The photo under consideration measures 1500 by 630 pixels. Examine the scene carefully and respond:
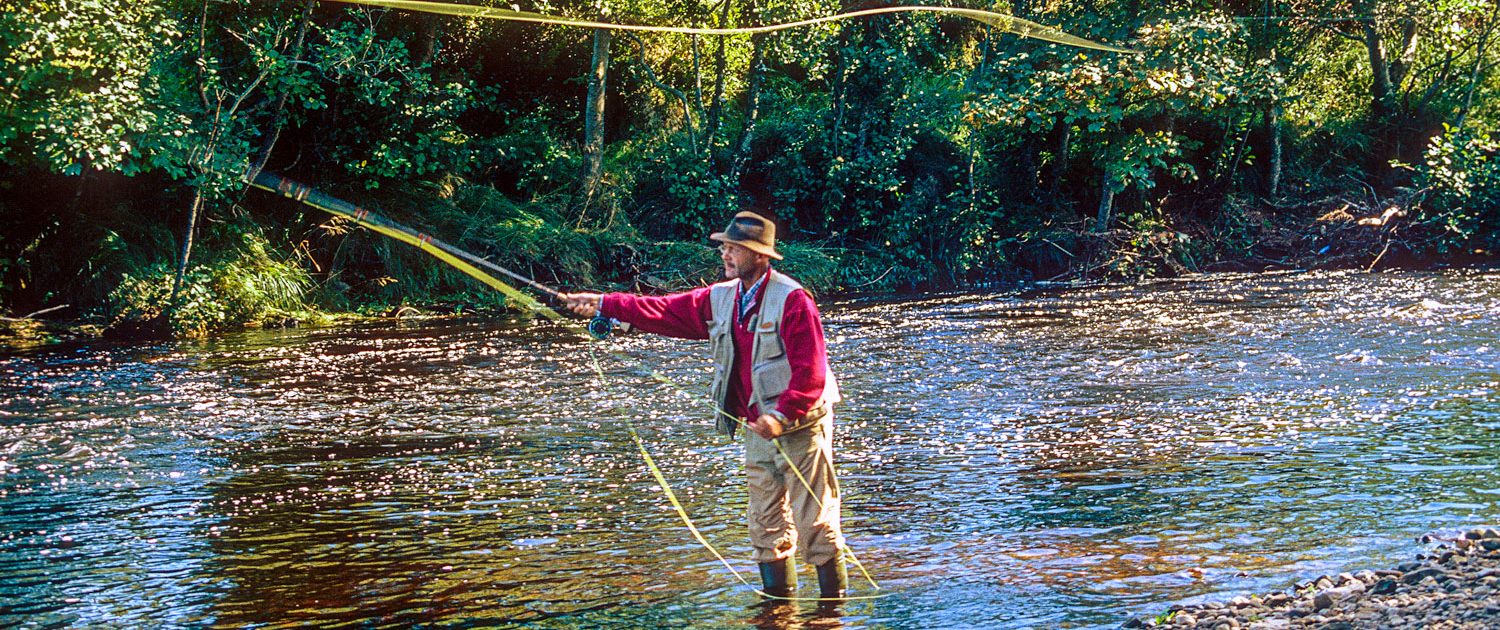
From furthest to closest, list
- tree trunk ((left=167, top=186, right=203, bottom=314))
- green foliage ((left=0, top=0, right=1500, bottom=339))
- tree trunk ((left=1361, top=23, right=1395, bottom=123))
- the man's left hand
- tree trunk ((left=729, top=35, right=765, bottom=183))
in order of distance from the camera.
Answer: tree trunk ((left=1361, top=23, right=1395, bottom=123))
tree trunk ((left=729, top=35, right=765, bottom=183))
green foliage ((left=0, top=0, right=1500, bottom=339))
tree trunk ((left=167, top=186, right=203, bottom=314))
the man's left hand

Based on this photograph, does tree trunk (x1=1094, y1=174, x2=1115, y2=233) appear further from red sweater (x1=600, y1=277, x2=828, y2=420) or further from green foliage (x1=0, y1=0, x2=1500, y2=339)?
red sweater (x1=600, y1=277, x2=828, y2=420)

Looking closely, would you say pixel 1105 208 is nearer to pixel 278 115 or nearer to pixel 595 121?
pixel 595 121

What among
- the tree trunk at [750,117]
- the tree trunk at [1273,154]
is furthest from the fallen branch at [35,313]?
the tree trunk at [1273,154]

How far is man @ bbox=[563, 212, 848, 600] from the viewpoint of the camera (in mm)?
5680

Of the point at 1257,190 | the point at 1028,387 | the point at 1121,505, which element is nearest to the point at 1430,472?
the point at 1121,505

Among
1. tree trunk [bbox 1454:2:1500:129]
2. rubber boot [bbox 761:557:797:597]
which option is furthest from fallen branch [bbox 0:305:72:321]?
tree trunk [bbox 1454:2:1500:129]

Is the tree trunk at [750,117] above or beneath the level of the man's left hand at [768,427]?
above

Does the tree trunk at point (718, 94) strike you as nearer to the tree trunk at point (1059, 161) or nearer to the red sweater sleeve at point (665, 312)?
the tree trunk at point (1059, 161)

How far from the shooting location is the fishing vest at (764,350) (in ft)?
18.7

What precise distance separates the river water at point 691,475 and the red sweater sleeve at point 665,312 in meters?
1.11

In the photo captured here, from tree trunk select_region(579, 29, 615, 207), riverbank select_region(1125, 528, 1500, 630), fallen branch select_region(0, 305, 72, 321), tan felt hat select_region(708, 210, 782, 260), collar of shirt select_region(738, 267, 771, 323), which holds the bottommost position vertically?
fallen branch select_region(0, 305, 72, 321)

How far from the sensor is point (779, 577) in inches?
235

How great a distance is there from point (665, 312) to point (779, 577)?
3.87 feet

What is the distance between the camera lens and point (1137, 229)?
20797 millimetres
